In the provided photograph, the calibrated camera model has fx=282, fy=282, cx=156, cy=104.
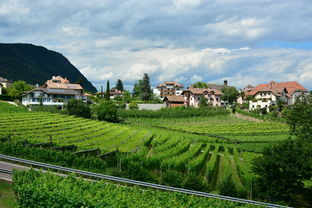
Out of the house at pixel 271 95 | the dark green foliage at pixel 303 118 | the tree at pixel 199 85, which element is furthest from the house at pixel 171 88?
the dark green foliage at pixel 303 118

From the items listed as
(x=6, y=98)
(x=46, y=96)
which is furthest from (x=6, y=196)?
(x=6, y=98)

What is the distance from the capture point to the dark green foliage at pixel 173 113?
8231cm

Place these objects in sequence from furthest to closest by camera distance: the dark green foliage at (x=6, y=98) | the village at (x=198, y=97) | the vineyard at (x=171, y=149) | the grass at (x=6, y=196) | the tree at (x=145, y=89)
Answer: the tree at (x=145, y=89) → the village at (x=198, y=97) → the dark green foliage at (x=6, y=98) → the vineyard at (x=171, y=149) → the grass at (x=6, y=196)

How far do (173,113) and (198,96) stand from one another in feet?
76.8

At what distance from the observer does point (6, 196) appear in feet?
48.2

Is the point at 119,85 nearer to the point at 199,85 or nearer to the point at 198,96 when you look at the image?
the point at 199,85

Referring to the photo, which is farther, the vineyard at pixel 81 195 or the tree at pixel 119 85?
the tree at pixel 119 85

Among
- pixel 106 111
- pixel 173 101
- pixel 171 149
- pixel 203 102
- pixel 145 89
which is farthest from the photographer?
Result: pixel 145 89

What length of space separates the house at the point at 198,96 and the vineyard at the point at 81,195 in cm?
9072

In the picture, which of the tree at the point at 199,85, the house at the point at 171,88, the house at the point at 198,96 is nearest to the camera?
the house at the point at 198,96

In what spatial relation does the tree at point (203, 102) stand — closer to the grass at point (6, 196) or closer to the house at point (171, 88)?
the house at point (171, 88)

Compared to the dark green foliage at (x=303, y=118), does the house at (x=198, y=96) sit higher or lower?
higher

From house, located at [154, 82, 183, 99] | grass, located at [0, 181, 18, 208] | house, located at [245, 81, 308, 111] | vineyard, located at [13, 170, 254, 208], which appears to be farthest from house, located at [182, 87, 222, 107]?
vineyard, located at [13, 170, 254, 208]

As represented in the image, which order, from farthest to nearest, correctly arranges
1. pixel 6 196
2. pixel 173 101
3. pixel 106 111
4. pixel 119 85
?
pixel 119 85 < pixel 173 101 < pixel 106 111 < pixel 6 196
